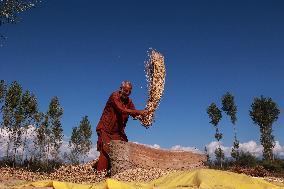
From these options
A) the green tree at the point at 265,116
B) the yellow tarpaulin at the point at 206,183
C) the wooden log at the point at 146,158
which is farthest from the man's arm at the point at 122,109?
the green tree at the point at 265,116

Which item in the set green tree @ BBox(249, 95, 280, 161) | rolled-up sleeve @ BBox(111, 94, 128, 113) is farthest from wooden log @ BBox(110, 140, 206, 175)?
green tree @ BBox(249, 95, 280, 161)

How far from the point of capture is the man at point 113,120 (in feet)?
41.8

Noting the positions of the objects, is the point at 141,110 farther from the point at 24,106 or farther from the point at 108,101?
the point at 24,106

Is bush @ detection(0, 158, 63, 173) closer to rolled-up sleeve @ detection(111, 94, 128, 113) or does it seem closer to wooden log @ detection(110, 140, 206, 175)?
rolled-up sleeve @ detection(111, 94, 128, 113)

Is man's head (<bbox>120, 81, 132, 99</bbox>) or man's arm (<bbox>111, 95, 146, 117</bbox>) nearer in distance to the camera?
man's arm (<bbox>111, 95, 146, 117</bbox>)

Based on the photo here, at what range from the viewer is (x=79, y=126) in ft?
160

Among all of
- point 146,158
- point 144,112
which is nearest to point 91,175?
point 146,158

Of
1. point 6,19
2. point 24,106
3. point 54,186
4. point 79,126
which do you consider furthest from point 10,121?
point 54,186

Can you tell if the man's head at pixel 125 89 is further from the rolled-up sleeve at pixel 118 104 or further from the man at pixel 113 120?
the rolled-up sleeve at pixel 118 104

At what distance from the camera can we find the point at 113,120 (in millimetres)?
13156

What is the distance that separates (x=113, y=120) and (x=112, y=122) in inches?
3.0

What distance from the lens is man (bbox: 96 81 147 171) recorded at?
1273cm

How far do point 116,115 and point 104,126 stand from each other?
0.56 metres

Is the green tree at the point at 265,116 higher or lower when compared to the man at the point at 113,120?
higher
